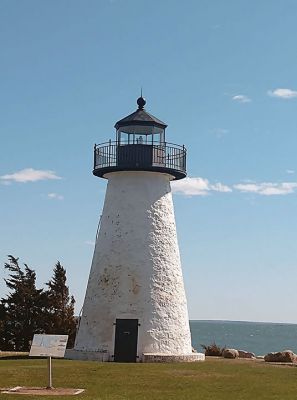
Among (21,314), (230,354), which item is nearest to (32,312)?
(21,314)

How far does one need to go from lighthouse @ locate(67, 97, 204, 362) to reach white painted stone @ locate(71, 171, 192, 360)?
0.04 m

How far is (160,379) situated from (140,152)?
1058cm

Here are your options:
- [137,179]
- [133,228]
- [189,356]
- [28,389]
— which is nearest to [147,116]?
[137,179]

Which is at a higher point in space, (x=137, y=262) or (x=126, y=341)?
(x=137, y=262)

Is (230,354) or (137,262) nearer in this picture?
(137,262)

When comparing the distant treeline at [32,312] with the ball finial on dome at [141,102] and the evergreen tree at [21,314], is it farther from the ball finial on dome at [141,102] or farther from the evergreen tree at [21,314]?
the ball finial on dome at [141,102]

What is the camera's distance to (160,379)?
21.2 meters

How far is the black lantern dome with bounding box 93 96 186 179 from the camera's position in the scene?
29312 mm

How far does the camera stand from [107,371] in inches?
907

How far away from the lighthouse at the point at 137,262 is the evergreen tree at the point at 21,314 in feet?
27.1

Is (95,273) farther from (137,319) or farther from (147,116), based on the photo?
(147,116)

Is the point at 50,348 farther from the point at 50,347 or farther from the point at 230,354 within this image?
the point at 230,354

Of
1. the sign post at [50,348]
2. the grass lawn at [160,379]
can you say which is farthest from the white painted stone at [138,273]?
the sign post at [50,348]

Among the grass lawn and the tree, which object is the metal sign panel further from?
the tree
